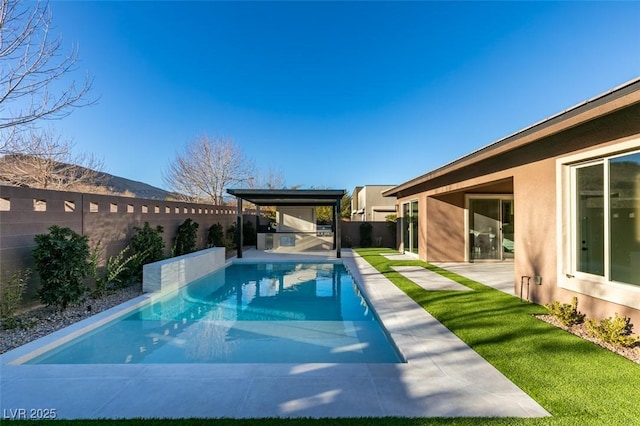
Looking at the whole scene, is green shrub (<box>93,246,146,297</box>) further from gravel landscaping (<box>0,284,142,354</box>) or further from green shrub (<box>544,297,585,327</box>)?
green shrub (<box>544,297,585,327</box>)

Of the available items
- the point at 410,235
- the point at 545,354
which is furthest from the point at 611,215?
the point at 410,235

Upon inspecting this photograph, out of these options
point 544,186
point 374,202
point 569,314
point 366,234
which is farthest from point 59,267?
point 374,202

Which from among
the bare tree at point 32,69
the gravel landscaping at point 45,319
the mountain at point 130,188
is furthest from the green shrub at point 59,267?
the mountain at point 130,188

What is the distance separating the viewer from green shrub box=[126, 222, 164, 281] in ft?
Result: 30.1

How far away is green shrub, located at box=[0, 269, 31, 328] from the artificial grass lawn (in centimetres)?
385

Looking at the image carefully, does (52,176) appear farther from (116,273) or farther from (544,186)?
(544,186)

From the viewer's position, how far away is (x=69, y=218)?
7.14 meters

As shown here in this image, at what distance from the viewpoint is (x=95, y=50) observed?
8.87 metres

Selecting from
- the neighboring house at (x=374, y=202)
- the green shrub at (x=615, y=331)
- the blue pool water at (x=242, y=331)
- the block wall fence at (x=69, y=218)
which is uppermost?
the neighboring house at (x=374, y=202)

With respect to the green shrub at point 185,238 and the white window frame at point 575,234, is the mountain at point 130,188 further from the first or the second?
the white window frame at point 575,234

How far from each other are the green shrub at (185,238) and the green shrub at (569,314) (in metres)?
12.2

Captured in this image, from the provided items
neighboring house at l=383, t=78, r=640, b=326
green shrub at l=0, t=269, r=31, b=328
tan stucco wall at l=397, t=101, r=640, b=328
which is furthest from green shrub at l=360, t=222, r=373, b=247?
green shrub at l=0, t=269, r=31, b=328

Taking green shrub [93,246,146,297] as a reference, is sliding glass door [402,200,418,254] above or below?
above

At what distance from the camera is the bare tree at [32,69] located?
208 inches
